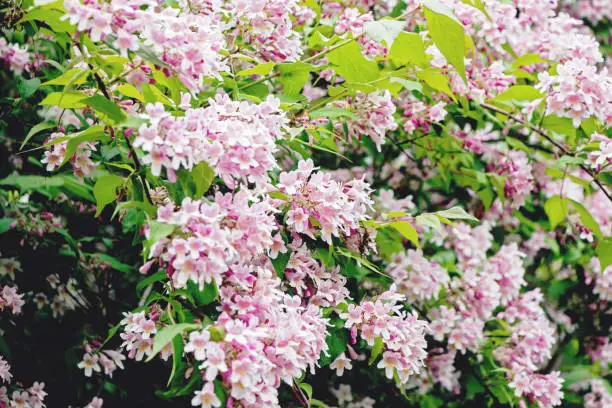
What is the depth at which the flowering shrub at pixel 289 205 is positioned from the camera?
149cm

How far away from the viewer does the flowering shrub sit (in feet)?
4.90

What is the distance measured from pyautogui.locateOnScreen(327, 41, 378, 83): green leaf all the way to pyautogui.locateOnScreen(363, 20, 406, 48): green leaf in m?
0.24

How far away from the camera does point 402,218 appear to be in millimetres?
2062

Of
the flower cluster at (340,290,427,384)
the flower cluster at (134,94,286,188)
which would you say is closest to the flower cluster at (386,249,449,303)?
the flower cluster at (340,290,427,384)

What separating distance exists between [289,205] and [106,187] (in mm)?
457

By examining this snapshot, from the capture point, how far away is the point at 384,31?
1.75m

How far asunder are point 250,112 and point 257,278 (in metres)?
0.40

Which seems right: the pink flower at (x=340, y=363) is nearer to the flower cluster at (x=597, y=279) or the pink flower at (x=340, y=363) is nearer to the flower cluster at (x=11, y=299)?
the flower cluster at (x=11, y=299)

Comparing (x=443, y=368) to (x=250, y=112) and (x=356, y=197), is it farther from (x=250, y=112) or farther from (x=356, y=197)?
(x=250, y=112)

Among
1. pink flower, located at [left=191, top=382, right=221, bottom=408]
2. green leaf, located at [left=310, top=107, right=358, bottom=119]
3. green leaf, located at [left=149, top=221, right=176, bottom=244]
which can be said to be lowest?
pink flower, located at [left=191, top=382, right=221, bottom=408]

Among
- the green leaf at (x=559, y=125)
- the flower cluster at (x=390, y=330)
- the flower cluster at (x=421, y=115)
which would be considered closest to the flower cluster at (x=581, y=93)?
the green leaf at (x=559, y=125)

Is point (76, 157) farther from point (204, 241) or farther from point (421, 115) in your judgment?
point (421, 115)

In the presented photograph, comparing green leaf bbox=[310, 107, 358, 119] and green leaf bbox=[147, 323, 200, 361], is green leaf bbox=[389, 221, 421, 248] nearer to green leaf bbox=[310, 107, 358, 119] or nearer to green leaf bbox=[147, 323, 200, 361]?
green leaf bbox=[310, 107, 358, 119]

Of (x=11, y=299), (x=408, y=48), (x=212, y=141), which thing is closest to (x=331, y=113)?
(x=408, y=48)
